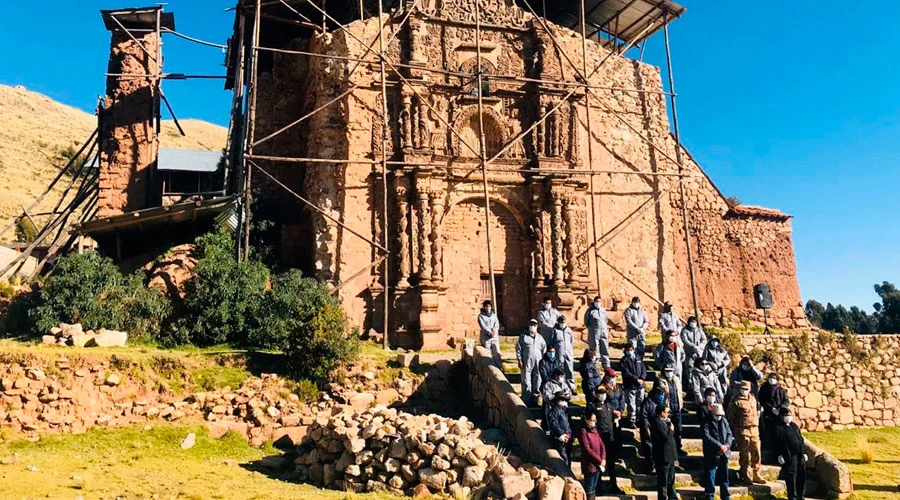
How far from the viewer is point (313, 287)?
16.6 m

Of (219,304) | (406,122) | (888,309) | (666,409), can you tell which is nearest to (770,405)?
(666,409)

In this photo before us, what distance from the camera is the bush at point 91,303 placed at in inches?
579

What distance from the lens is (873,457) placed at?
1341 cm

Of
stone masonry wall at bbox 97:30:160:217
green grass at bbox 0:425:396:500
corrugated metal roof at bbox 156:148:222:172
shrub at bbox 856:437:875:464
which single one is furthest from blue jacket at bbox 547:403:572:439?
corrugated metal roof at bbox 156:148:222:172

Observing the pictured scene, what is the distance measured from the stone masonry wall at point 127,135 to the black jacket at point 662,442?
16825mm

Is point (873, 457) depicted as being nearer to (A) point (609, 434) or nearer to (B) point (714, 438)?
(B) point (714, 438)

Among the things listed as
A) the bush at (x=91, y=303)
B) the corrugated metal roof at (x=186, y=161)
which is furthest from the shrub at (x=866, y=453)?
the corrugated metal roof at (x=186, y=161)

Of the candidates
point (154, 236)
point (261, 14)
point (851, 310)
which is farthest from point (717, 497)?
point (851, 310)

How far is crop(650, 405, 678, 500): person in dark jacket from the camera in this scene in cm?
970

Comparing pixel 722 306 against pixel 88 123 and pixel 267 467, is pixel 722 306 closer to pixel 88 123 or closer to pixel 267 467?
pixel 267 467

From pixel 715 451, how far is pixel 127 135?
1874 centimetres

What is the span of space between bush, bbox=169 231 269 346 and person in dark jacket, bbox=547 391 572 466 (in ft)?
25.9

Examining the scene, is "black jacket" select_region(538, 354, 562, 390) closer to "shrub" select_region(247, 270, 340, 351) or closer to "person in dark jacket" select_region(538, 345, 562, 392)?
"person in dark jacket" select_region(538, 345, 562, 392)

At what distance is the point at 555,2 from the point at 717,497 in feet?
62.8
